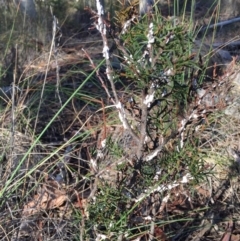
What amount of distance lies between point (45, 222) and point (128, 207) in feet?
2.02

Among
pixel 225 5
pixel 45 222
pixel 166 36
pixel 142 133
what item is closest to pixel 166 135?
pixel 142 133

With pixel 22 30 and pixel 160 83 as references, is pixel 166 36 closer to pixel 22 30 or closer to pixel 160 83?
pixel 160 83

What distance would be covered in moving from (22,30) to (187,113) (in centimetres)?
392

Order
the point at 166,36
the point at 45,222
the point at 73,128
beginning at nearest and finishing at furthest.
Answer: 1. the point at 166,36
2. the point at 45,222
3. the point at 73,128

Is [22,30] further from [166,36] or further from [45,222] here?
[166,36]

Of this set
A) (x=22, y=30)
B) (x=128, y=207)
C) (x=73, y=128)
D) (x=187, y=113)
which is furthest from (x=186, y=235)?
(x=22, y=30)

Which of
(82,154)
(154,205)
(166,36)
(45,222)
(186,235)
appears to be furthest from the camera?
(82,154)

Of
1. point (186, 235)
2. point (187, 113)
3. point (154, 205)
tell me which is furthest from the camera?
point (186, 235)

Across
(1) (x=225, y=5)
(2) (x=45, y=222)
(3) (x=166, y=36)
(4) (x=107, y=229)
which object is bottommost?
(1) (x=225, y=5)

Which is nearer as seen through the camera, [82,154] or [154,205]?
[154,205]

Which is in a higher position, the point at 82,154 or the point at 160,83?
the point at 160,83

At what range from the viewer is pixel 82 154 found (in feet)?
13.2

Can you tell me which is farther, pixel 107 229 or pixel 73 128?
pixel 73 128

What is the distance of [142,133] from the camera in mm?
2609
